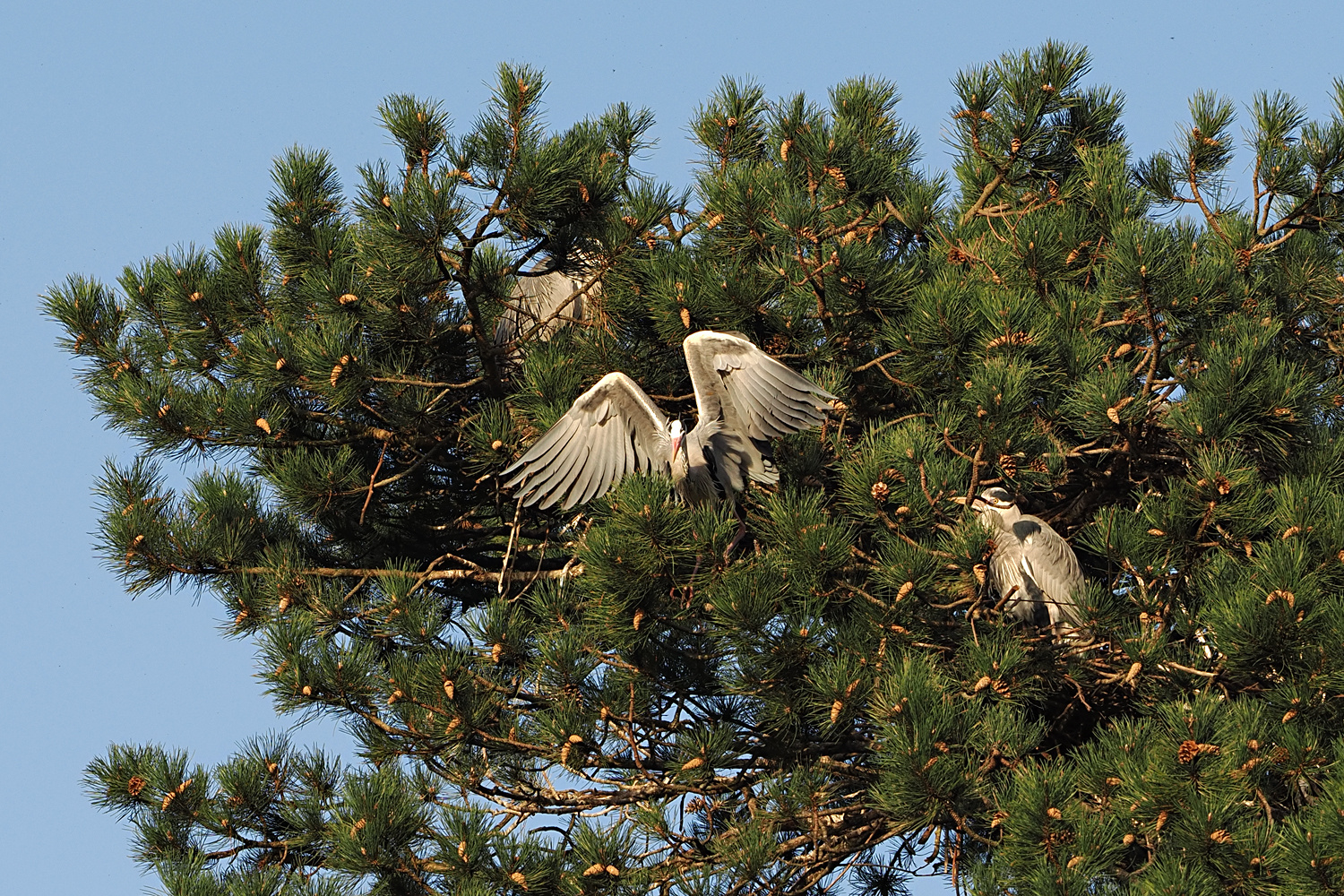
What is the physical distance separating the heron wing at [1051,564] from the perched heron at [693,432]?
4.28 feet

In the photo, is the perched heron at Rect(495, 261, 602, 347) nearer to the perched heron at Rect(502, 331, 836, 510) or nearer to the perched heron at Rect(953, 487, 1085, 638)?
the perched heron at Rect(502, 331, 836, 510)

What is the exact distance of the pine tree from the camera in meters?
5.71

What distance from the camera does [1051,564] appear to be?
7.56m

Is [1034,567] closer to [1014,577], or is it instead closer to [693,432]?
[1014,577]

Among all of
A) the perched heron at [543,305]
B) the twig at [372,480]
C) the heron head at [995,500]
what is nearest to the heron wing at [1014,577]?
the heron head at [995,500]

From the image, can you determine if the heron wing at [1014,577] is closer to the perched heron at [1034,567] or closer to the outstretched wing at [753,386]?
the perched heron at [1034,567]

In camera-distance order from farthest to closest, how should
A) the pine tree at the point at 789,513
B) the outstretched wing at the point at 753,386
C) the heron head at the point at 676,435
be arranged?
the heron head at the point at 676,435 → the outstretched wing at the point at 753,386 → the pine tree at the point at 789,513

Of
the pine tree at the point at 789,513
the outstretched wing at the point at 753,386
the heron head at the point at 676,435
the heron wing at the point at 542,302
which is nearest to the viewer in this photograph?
the pine tree at the point at 789,513

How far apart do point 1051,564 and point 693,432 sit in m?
1.90

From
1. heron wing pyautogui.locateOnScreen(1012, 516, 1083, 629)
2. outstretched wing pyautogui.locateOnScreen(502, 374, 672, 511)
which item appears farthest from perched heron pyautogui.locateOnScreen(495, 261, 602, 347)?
heron wing pyautogui.locateOnScreen(1012, 516, 1083, 629)

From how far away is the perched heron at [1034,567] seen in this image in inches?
291

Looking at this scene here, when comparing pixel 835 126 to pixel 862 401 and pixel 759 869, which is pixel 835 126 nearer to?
pixel 862 401

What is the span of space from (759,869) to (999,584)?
98.9 inches

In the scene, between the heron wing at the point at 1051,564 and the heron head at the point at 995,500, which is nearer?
the heron head at the point at 995,500
